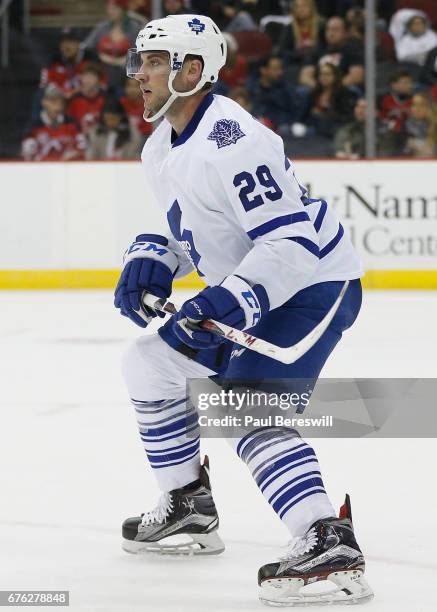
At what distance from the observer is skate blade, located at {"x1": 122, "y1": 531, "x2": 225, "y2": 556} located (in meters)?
2.76

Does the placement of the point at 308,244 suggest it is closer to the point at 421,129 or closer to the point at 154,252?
the point at 154,252

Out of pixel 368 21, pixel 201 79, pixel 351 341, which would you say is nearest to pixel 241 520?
pixel 201 79

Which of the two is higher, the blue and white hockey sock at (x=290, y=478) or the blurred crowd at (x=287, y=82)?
the blurred crowd at (x=287, y=82)

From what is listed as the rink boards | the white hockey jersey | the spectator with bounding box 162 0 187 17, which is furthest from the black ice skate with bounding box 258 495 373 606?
the spectator with bounding box 162 0 187 17

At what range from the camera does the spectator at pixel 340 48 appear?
27.7 ft

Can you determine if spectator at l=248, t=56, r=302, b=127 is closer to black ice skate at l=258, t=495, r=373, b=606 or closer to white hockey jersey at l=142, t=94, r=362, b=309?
white hockey jersey at l=142, t=94, r=362, b=309

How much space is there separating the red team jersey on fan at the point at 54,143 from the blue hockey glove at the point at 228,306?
605 cm

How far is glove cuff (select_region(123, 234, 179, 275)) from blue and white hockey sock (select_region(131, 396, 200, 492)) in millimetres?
291

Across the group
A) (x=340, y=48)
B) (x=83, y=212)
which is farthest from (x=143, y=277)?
(x=340, y=48)

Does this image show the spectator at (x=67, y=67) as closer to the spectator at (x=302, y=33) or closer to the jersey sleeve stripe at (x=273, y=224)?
the spectator at (x=302, y=33)

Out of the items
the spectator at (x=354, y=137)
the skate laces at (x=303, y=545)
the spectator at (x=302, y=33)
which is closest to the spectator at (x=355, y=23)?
the spectator at (x=302, y=33)

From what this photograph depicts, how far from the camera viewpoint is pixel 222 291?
2379mm

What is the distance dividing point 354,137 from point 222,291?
5935 millimetres

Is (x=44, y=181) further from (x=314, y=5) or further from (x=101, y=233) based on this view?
(x=314, y=5)
